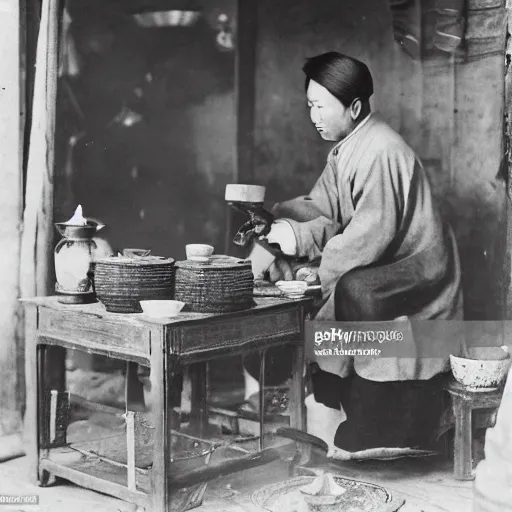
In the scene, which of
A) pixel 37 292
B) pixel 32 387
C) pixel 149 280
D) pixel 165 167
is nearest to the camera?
pixel 149 280

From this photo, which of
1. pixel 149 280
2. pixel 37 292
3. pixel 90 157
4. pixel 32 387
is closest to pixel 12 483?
pixel 32 387

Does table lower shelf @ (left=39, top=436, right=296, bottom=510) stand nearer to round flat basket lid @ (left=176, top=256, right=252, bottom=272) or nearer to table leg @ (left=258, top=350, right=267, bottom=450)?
table leg @ (left=258, top=350, right=267, bottom=450)

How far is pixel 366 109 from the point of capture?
16.1 feet

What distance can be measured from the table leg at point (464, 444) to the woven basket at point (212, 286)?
1311 mm

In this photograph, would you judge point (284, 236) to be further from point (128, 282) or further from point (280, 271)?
point (128, 282)

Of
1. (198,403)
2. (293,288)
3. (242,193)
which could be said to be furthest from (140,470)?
(242,193)

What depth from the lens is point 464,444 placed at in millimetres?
4531

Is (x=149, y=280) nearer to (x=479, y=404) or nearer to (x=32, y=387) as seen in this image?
(x=32, y=387)

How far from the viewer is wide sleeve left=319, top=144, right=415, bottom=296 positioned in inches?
185

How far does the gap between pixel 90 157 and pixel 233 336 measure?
1.55m

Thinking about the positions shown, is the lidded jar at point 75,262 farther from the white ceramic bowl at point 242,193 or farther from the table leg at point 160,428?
the white ceramic bowl at point 242,193

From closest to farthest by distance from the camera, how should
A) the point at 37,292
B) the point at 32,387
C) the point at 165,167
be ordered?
the point at 32,387 → the point at 37,292 → the point at 165,167

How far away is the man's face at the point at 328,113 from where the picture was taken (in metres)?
4.88

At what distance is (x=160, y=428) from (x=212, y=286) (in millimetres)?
702
